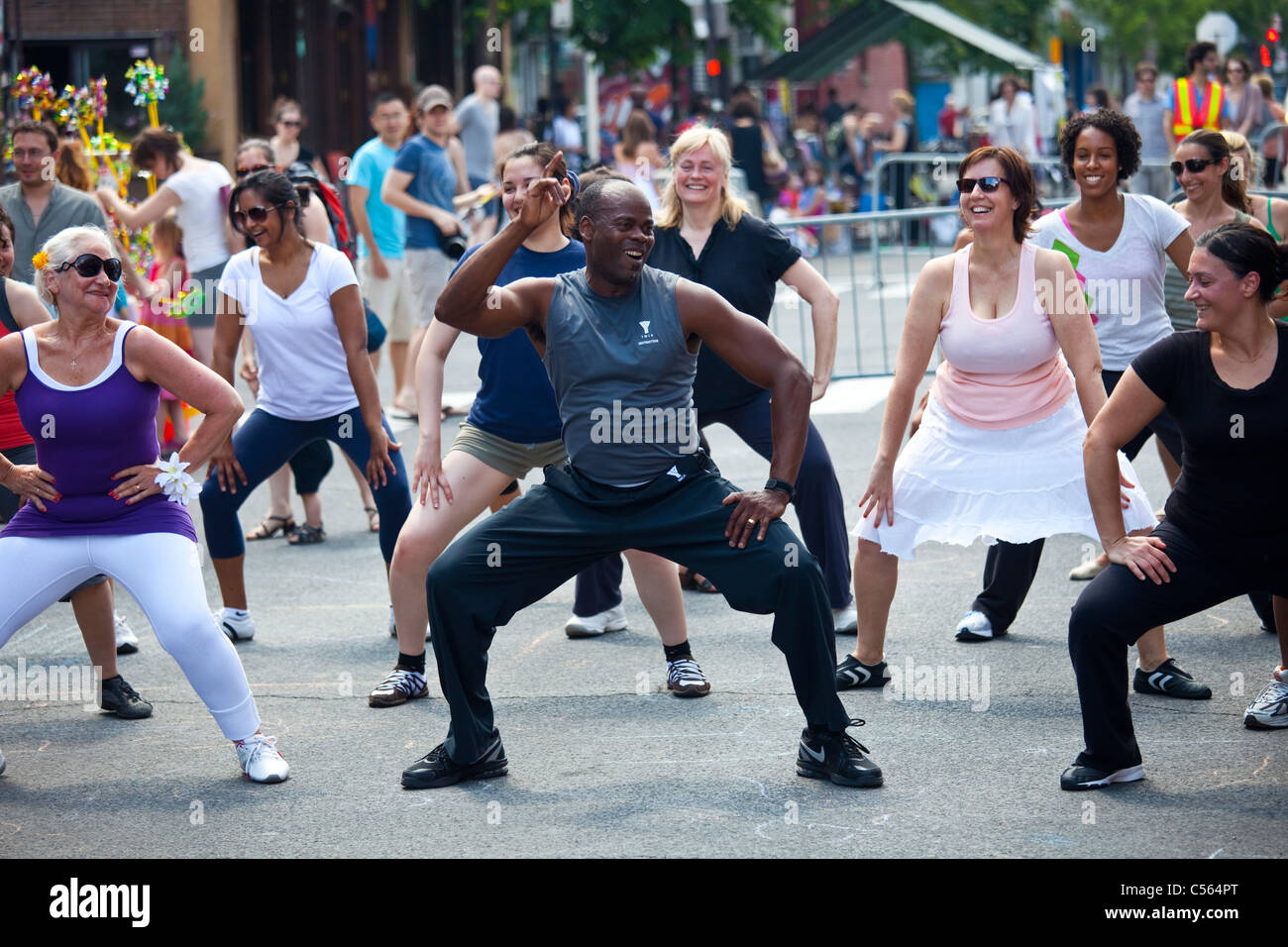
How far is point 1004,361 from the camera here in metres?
6.30

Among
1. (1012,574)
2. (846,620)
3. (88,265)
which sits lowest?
(846,620)

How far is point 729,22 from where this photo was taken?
105ft

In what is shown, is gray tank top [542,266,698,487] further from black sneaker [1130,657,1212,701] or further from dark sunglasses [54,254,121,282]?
black sneaker [1130,657,1212,701]

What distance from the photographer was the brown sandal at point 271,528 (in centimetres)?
971

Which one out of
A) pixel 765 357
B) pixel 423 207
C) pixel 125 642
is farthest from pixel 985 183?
pixel 423 207

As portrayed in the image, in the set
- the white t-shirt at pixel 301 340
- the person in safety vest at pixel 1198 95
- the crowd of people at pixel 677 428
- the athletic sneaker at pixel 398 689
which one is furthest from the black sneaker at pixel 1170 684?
the person in safety vest at pixel 1198 95

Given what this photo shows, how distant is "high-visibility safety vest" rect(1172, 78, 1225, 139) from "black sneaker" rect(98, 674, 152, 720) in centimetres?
1505

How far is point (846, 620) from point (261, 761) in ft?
8.65

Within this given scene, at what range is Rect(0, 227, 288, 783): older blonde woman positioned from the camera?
5652mm

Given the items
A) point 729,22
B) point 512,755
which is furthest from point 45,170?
point 729,22

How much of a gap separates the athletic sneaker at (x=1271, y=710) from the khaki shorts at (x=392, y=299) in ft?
26.4

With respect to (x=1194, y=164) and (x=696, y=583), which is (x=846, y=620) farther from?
(x=1194, y=164)
